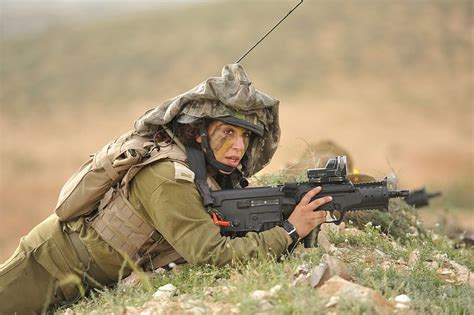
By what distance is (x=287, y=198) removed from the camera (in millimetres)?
5105

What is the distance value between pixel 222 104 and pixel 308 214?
2.91 feet

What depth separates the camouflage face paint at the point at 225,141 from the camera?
5070mm

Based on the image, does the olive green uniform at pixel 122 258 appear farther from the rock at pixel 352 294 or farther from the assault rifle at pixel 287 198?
the rock at pixel 352 294

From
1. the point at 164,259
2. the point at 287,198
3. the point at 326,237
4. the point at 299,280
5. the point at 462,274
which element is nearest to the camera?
the point at 299,280

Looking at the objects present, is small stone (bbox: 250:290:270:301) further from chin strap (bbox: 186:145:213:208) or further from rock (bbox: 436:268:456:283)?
rock (bbox: 436:268:456:283)

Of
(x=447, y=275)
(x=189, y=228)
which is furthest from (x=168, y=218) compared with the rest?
(x=447, y=275)

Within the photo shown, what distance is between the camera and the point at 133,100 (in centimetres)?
3494

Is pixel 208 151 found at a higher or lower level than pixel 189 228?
higher

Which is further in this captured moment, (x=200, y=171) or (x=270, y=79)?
(x=270, y=79)

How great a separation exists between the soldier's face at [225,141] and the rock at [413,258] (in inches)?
55.4

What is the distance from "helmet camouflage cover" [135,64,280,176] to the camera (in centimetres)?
500

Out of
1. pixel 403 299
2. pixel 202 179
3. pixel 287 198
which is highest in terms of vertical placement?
pixel 202 179

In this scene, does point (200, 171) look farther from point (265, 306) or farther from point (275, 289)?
point (265, 306)

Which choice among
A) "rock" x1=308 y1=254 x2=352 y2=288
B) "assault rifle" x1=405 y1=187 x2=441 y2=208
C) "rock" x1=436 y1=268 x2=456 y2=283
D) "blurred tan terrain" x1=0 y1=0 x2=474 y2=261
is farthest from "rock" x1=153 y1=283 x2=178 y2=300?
"blurred tan terrain" x1=0 y1=0 x2=474 y2=261
